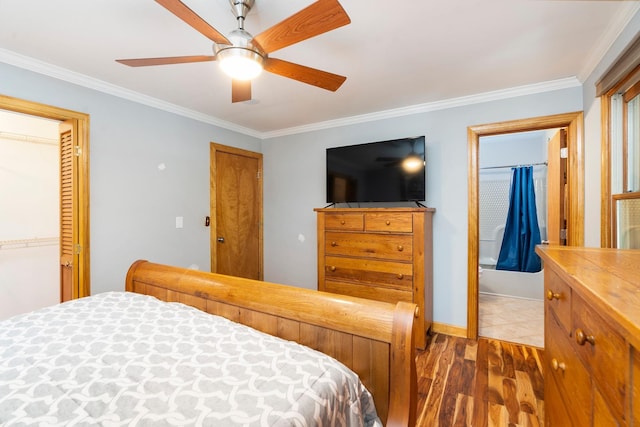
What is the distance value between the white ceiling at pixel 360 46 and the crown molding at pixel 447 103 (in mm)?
24

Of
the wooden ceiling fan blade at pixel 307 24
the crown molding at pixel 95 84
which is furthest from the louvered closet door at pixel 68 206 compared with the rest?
the wooden ceiling fan blade at pixel 307 24

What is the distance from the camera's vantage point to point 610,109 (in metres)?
1.87

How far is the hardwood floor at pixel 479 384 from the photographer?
5.64 ft

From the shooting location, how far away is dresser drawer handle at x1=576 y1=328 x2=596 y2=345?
0.77m

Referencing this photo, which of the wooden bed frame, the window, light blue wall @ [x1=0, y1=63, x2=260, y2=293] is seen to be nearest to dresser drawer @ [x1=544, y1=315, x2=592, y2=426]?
the wooden bed frame

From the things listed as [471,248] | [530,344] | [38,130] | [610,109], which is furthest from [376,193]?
[38,130]

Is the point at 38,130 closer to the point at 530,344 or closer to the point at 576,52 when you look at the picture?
the point at 576,52

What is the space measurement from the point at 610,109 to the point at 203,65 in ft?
9.00

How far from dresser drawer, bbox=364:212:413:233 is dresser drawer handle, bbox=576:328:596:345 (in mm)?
1652

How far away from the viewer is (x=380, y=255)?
2633mm

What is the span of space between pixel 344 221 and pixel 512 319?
2216 millimetres

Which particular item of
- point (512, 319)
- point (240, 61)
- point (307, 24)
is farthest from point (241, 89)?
point (512, 319)

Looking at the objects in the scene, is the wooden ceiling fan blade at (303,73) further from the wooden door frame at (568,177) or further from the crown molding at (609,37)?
the wooden door frame at (568,177)

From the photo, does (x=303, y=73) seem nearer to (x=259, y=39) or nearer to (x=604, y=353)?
(x=259, y=39)
